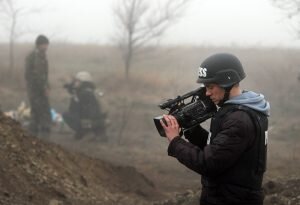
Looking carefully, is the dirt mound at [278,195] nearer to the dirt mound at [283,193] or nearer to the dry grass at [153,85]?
the dirt mound at [283,193]

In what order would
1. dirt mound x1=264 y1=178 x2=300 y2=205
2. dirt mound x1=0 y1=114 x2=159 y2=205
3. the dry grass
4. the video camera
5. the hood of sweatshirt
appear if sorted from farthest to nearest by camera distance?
1. the dry grass
2. dirt mound x1=0 y1=114 x2=159 y2=205
3. dirt mound x1=264 y1=178 x2=300 y2=205
4. the video camera
5. the hood of sweatshirt

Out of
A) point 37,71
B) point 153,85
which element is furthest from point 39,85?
point 153,85

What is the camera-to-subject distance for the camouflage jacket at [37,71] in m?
10.9

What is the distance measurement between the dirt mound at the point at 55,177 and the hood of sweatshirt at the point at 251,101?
11.1 feet

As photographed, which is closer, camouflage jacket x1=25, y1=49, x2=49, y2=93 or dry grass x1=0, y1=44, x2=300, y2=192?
camouflage jacket x1=25, y1=49, x2=49, y2=93

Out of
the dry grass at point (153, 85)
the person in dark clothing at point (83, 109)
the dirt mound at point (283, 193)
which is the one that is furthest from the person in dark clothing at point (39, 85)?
the dirt mound at point (283, 193)

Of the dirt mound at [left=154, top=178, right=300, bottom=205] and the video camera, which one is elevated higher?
the video camera

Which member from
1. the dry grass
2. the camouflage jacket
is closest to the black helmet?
the dry grass

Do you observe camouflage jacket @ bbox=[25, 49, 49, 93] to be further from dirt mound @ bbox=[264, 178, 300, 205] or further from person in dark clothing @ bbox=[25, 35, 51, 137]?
dirt mound @ bbox=[264, 178, 300, 205]

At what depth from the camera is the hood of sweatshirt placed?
306cm

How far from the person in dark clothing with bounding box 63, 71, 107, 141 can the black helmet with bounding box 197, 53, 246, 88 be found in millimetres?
9111

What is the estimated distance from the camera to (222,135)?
2.96m

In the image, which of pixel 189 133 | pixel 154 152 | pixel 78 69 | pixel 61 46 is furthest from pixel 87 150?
pixel 61 46

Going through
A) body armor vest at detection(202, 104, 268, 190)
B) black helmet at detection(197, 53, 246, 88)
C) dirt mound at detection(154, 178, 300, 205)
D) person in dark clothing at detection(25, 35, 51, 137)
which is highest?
person in dark clothing at detection(25, 35, 51, 137)
